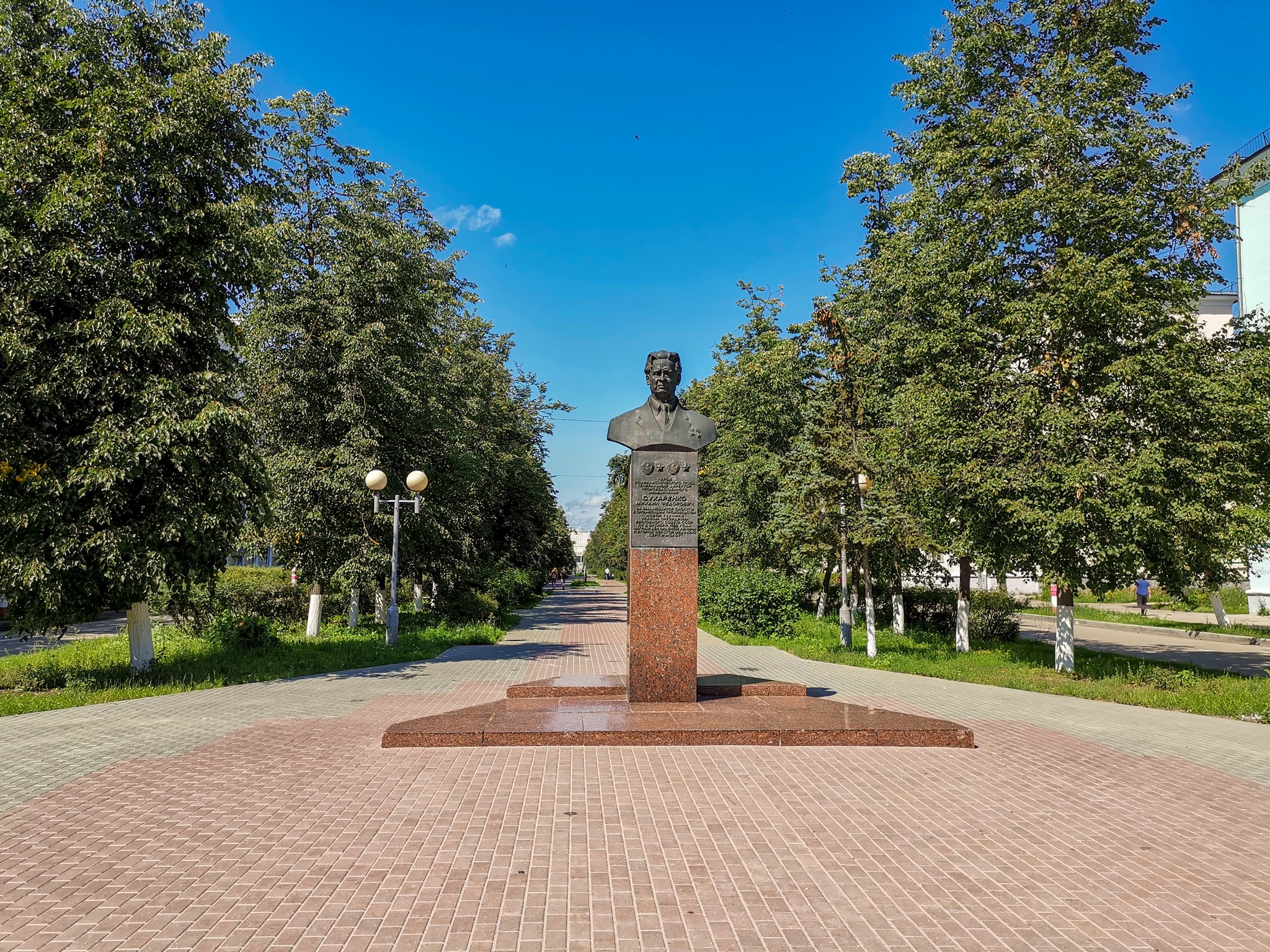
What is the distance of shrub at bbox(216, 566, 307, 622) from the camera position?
18844mm

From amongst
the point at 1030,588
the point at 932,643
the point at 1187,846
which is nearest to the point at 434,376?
the point at 932,643

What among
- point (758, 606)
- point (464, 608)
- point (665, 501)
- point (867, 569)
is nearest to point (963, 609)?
point (867, 569)

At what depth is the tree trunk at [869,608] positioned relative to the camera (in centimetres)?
1588

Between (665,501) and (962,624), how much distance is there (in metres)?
11.8

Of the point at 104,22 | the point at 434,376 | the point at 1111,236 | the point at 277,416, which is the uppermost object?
the point at 104,22

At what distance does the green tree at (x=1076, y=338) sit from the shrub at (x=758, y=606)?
18.6 ft

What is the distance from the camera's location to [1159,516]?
41.1 ft

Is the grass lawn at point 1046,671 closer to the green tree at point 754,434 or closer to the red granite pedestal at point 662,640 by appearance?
the green tree at point 754,434

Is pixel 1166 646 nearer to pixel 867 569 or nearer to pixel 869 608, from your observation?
pixel 867 569

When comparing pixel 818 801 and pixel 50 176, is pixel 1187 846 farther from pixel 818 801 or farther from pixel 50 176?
pixel 50 176

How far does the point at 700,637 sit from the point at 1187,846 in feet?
53.4

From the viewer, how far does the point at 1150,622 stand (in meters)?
27.8

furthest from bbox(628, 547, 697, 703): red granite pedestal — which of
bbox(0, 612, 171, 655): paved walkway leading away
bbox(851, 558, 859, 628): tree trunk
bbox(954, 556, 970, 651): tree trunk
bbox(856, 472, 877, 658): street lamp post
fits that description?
bbox(851, 558, 859, 628): tree trunk

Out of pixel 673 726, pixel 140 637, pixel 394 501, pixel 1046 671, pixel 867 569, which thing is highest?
pixel 394 501
